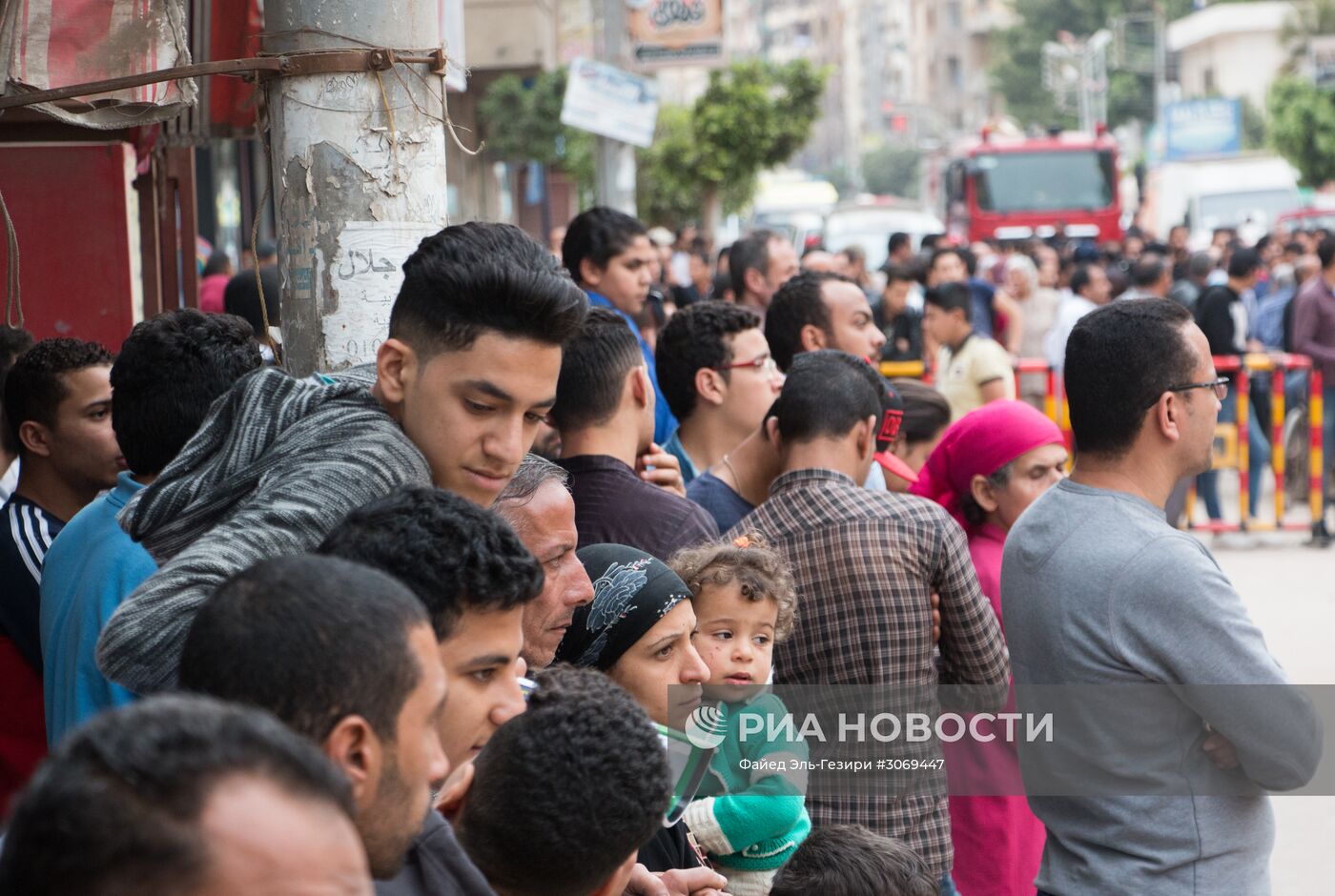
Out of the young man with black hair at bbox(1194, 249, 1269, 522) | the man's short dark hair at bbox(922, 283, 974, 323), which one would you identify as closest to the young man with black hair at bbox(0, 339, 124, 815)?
the man's short dark hair at bbox(922, 283, 974, 323)

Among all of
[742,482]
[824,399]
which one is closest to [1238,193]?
[742,482]

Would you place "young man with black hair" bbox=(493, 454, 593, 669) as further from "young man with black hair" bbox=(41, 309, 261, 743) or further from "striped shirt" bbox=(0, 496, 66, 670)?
"striped shirt" bbox=(0, 496, 66, 670)

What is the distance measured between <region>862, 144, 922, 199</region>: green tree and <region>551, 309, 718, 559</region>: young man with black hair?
91.3 m

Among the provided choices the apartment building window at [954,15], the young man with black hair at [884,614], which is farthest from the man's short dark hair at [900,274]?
the apartment building window at [954,15]

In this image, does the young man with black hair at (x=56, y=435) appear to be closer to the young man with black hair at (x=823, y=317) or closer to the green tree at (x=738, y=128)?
the young man with black hair at (x=823, y=317)

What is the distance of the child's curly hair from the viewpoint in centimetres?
360

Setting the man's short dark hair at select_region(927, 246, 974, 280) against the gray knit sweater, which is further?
the man's short dark hair at select_region(927, 246, 974, 280)

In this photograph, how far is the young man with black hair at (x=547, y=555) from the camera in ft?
9.83

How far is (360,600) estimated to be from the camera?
1.68 meters

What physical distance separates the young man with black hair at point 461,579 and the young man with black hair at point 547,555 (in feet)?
2.64

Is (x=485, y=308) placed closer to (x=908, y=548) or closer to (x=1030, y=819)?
(x=908, y=548)

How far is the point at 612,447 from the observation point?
13.8ft

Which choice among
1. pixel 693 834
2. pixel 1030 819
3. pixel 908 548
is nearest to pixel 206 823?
pixel 693 834

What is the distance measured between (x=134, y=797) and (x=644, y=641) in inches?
80.4
